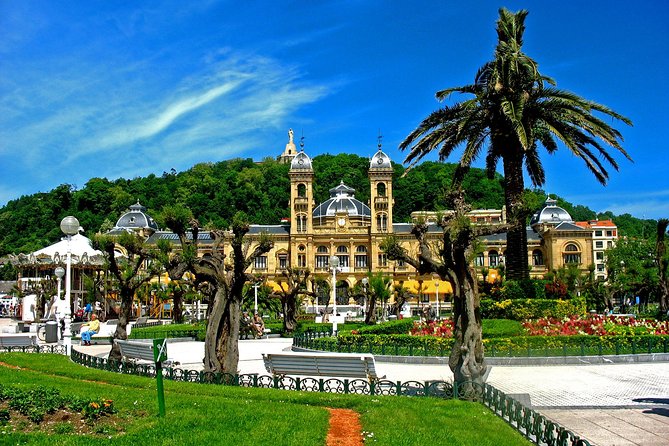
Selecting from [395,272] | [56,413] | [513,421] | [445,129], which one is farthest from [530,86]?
[395,272]

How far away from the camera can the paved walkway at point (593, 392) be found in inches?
397

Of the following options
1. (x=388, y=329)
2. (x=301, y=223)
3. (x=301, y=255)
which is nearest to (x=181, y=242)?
(x=388, y=329)

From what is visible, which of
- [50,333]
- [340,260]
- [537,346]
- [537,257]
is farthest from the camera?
[537,257]

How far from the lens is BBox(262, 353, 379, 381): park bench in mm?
13664

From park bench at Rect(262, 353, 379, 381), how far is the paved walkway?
230cm

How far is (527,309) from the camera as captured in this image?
2119 centimetres

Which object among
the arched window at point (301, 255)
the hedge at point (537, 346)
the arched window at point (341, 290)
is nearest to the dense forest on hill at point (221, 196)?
the arched window at point (301, 255)

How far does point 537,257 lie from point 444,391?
266 feet

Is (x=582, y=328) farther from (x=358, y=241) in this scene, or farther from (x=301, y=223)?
(x=301, y=223)

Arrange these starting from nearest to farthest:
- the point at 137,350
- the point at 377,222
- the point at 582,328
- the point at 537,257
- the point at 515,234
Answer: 1. the point at 137,350
2. the point at 582,328
3. the point at 515,234
4. the point at 377,222
5. the point at 537,257

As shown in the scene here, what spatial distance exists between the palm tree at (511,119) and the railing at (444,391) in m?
10.2

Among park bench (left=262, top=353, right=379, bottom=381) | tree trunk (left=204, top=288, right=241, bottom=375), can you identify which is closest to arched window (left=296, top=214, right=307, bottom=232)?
tree trunk (left=204, top=288, right=241, bottom=375)

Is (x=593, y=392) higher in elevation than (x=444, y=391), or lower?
lower

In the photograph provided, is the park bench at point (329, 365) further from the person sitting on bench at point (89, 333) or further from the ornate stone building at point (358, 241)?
the ornate stone building at point (358, 241)
